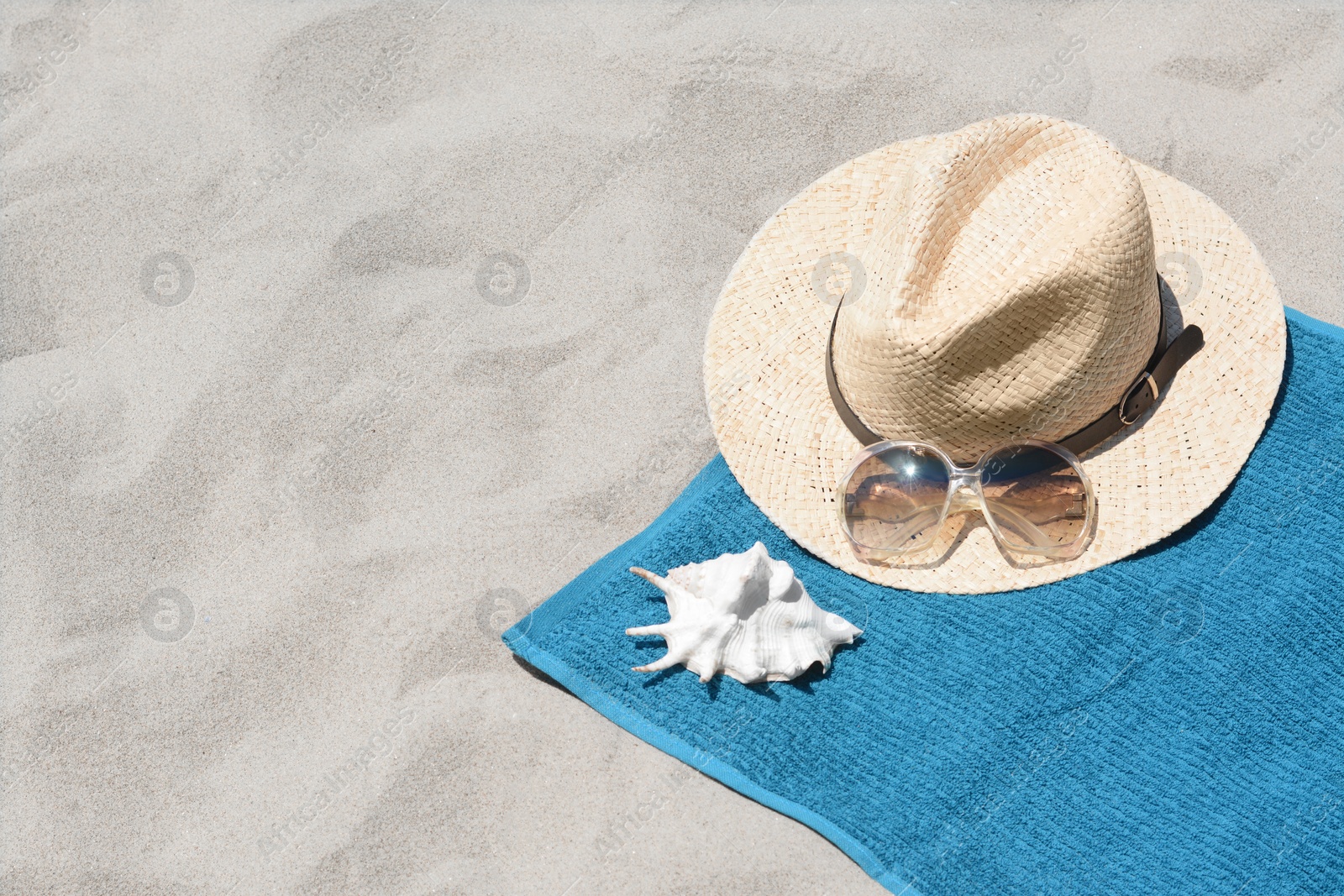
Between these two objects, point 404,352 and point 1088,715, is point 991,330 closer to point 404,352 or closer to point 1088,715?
point 1088,715

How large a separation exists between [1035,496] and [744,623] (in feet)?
2.35

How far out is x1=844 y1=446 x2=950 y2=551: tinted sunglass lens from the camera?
2285mm

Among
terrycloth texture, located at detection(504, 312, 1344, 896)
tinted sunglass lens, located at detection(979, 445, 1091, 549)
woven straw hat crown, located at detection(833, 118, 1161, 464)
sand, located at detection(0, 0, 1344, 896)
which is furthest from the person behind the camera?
sand, located at detection(0, 0, 1344, 896)

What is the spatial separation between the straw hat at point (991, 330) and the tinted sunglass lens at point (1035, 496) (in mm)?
51

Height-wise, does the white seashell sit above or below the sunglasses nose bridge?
below

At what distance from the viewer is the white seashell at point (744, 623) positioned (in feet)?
8.01

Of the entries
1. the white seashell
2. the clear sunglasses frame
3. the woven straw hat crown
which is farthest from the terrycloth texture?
the woven straw hat crown

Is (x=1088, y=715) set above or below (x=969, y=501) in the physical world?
below

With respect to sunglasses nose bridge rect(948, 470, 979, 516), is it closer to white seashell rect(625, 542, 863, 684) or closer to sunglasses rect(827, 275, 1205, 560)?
sunglasses rect(827, 275, 1205, 560)

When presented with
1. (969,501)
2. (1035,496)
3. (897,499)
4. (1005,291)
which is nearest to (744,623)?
(897,499)

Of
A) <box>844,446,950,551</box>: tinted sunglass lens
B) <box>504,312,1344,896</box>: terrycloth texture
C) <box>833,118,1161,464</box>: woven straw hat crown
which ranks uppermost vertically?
<box>833,118,1161,464</box>: woven straw hat crown

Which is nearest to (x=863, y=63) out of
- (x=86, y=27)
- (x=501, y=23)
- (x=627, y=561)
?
(x=501, y=23)

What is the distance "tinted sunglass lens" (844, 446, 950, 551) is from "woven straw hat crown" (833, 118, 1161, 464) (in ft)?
0.21

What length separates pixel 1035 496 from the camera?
2.30m
